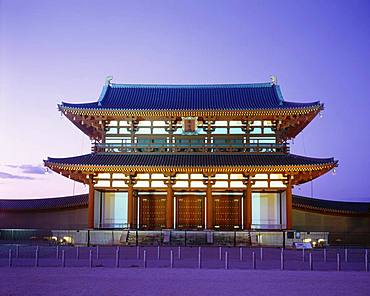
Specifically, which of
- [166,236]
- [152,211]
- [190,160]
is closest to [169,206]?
[166,236]

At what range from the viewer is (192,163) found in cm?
3397

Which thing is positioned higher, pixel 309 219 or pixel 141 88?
pixel 141 88

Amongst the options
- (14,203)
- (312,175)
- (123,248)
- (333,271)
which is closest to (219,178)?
(312,175)

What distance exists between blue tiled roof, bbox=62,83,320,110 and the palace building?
0.16 metres

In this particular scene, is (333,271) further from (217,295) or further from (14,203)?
(14,203)

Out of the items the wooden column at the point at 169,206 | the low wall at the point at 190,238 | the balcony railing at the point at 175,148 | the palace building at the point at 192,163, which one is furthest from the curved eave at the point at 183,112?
the low wall at the point at 190,238

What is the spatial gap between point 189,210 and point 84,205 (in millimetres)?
9810

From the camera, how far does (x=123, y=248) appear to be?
31000 mm

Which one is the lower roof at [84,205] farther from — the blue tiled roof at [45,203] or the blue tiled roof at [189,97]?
the blue tiled roof at [189,97]

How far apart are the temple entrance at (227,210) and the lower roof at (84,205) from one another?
581cm

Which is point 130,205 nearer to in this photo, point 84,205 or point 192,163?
point 192,163

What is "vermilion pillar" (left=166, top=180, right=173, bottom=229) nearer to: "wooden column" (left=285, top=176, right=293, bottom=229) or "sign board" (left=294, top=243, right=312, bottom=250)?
"wooden column" (left=285, top=176, right=293, bottom=229)

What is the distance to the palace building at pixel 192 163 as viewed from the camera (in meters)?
34.2

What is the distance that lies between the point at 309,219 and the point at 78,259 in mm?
23034
